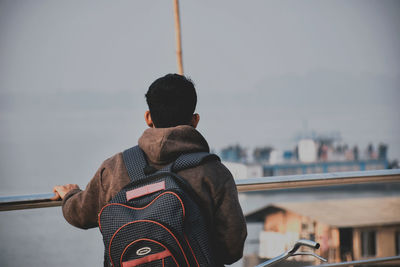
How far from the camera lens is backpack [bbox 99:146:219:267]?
1004 millimetres

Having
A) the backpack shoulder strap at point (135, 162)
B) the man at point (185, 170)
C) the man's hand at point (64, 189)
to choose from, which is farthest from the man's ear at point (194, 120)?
the man's hand at point (64, 189)

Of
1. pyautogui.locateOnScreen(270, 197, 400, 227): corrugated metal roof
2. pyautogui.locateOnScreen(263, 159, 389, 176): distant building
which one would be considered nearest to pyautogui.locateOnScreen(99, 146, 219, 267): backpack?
pyautogui.locateOnScreen(270, 197, 400, 227): corrugated metal roof

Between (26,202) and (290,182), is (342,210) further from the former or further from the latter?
(26,202)

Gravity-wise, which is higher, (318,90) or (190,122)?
(190,122)

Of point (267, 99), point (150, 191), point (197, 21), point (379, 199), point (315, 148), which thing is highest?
point (197, 21)

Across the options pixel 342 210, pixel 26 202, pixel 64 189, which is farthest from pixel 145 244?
pixel 342 210

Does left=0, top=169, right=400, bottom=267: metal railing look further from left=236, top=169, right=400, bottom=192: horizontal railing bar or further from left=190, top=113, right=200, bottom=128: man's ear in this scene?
left=190, top=113, right=200, bottom=128: man's ear

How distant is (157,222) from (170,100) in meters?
0.28

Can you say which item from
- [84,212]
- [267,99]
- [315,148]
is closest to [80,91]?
[267,99]

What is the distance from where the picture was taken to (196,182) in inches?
42.4

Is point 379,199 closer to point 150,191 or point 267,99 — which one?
point 267,99

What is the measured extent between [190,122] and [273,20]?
6278cm

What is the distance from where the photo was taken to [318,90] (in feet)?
233

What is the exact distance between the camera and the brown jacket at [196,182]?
1.08 meters
